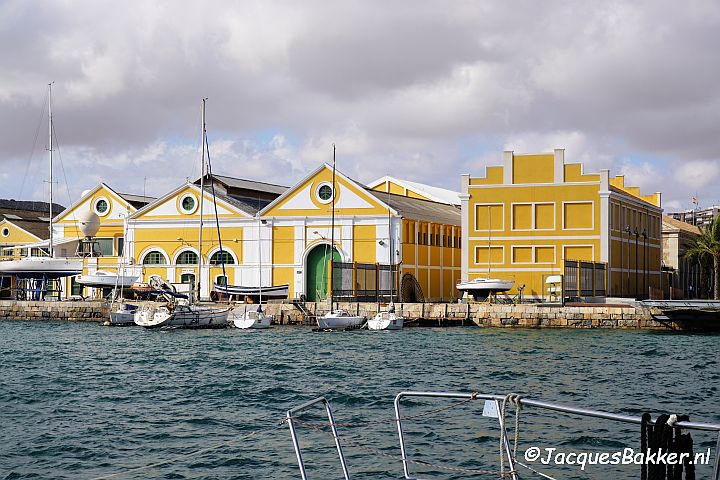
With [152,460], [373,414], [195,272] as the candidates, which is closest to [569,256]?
[195,272]

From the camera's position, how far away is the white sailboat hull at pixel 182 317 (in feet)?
168

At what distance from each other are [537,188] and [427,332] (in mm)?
14337

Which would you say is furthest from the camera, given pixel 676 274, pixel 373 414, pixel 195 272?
pixel 676 274

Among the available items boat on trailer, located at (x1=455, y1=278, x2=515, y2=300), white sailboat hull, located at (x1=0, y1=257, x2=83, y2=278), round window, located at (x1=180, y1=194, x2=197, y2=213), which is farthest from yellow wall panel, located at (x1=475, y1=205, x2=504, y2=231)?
white sailboat hull, located at (x1=0, y1=257, x2=83, y2=278)

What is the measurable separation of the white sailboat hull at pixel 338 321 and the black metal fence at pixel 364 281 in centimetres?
412

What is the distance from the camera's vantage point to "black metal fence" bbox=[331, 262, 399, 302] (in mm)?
56094

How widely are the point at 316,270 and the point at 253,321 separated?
1086 cm

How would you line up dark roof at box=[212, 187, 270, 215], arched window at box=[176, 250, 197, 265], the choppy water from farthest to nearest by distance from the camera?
1. dark roof at box=[212, 187, 270, 215]
2. arched window at box=[176, 250, 197, 265]
3. the choppy water

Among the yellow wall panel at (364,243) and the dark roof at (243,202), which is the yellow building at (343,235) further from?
the dark roof at (243,202)

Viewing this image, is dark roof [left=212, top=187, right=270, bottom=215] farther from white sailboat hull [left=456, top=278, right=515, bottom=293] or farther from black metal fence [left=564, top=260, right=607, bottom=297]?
black metal fence [left=564, top=260, right=607, bottom=297]

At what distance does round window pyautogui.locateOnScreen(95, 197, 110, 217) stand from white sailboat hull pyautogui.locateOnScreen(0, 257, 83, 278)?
5507 mm

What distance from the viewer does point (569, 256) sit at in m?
57.6

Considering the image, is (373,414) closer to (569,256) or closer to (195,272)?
(569,256)

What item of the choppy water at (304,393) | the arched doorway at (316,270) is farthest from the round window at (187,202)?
the choppy water at (304,393)
